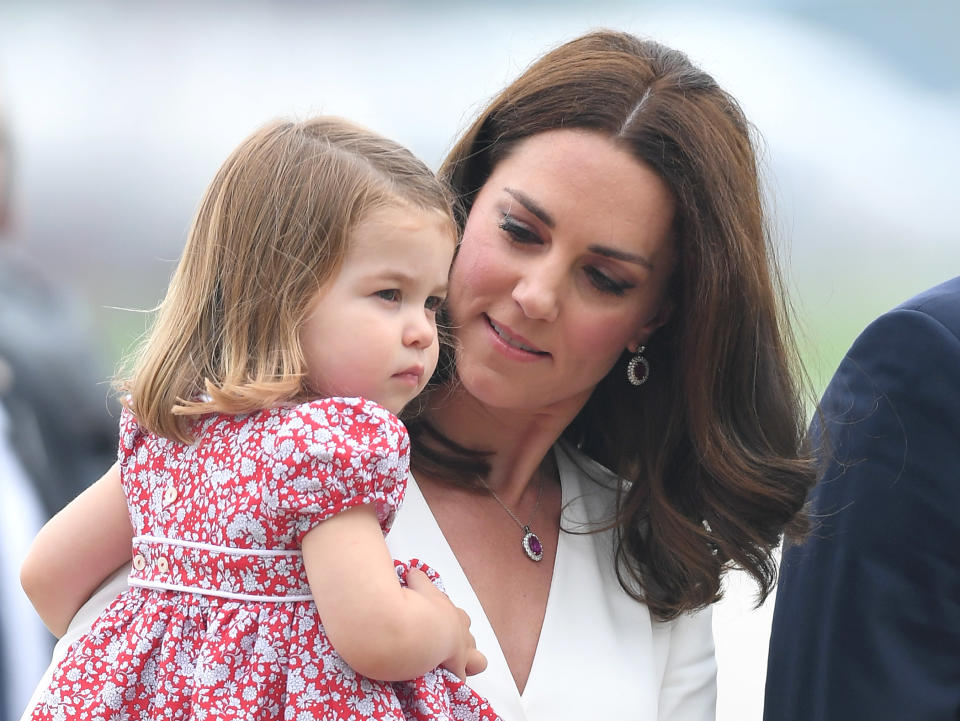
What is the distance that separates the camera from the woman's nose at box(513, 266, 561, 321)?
5.97 ft

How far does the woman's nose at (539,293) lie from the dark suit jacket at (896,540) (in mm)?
509

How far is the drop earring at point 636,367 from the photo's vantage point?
2152 millimetres

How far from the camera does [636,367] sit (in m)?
2.16

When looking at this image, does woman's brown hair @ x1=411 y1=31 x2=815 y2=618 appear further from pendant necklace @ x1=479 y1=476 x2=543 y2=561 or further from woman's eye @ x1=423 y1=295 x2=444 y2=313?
woman's eye @ x1=423 y1=295 x2=444 y2=313

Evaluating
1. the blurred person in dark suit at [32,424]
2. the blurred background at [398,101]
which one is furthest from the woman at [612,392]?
the blurred person in dark suit at [32,424]

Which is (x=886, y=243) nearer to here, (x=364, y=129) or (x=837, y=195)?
(x=837, y=195)

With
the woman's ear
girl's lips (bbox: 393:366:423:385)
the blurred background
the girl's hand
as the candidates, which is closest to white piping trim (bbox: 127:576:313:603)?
the girl's hand

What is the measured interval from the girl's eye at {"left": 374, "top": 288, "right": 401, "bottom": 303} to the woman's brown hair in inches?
22.3

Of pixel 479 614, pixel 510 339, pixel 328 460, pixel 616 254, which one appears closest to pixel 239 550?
pixel 328 460

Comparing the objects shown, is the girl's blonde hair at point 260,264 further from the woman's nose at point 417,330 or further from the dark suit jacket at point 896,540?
the dark suit jacket at point 896,540

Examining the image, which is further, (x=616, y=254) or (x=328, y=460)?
(x=616, y=254)

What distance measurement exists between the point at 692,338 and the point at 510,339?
34cm

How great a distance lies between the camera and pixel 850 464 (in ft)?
6.38

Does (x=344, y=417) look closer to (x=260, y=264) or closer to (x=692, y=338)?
(x=260, y=264)
